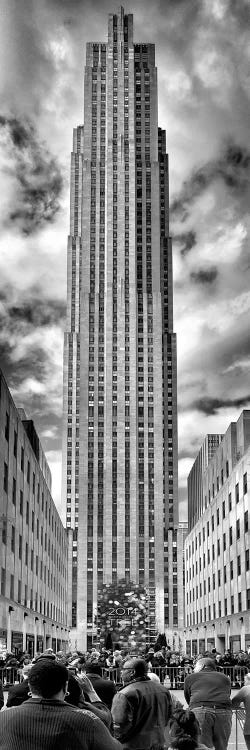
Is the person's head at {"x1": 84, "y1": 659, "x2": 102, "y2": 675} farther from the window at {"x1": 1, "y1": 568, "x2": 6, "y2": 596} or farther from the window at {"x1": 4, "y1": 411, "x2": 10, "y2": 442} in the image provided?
the window at {"x1": 4, "y1": 411, "x2": 10, "y2": 442}

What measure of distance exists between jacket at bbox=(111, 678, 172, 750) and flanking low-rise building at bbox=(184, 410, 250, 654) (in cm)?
5756

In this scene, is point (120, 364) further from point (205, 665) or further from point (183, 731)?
point (183, 731)

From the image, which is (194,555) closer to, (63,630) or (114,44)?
(63,630)

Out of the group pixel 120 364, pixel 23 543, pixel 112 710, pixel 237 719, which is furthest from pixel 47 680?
pixel 120 364

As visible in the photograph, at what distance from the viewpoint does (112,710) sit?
9758mm

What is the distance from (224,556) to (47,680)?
80636 millimetres

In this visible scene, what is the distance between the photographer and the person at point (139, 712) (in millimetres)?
9656

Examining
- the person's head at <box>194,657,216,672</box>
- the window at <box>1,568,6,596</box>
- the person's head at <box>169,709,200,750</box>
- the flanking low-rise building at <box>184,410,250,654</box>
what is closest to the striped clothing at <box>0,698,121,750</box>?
the person's head at <box>169,709,200,750</box>

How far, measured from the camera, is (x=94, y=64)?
626 feet

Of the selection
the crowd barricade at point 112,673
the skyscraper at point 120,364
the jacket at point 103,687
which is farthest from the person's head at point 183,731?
the skyscraper at point 120,364

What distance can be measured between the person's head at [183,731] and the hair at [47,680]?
79.5 inches

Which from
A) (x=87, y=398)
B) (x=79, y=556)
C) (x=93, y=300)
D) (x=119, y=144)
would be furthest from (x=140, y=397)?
(x=119, y=144)

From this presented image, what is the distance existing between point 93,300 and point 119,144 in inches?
1369

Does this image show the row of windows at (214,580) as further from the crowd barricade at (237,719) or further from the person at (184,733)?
the person at (184,733)
